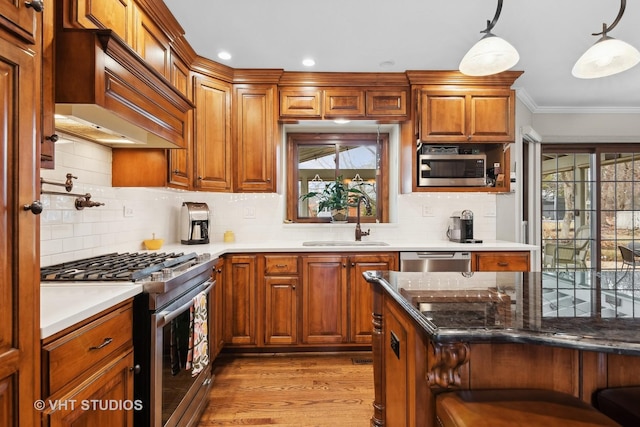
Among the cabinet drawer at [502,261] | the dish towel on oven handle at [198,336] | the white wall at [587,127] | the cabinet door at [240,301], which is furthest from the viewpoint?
the white wall at [587,127]

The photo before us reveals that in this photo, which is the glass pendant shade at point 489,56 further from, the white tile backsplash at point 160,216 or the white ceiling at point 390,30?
the white tile backsplash at point 160,216

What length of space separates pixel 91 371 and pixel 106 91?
3.44ft

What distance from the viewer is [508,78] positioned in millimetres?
3182

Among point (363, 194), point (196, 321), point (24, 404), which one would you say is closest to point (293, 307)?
point (196, 321)

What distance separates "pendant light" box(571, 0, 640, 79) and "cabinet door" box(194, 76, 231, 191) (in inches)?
99.7

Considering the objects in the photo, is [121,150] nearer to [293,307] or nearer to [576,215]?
[293,307]

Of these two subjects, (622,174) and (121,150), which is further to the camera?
(622,174)

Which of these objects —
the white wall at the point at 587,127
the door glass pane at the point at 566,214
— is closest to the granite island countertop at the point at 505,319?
the door glass pane at the point at 566,214

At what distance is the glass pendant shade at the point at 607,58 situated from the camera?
57.7 inches

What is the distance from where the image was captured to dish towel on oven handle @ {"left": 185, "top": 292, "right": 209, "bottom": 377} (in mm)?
1868

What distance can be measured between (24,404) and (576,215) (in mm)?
5160

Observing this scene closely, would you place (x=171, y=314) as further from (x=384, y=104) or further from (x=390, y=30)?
A: (x=384, y=104)

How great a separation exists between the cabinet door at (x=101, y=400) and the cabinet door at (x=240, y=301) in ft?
4.74

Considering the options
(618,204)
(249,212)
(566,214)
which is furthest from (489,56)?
(618,204)
